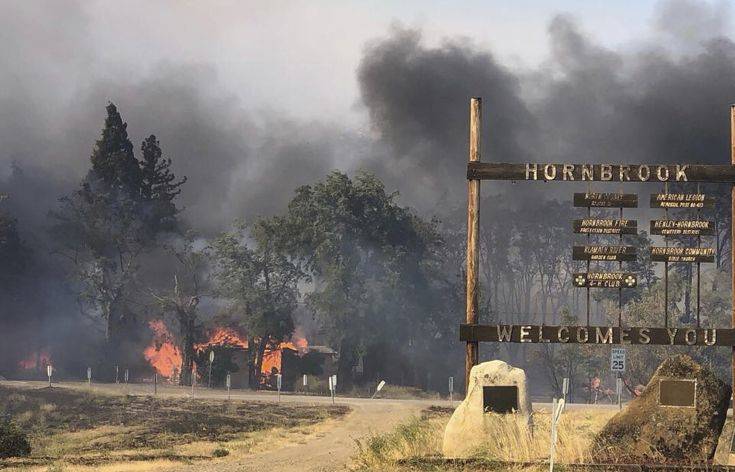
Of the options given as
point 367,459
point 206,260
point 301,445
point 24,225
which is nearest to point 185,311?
point 206,260

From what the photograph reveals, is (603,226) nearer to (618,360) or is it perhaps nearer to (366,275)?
(618,360)

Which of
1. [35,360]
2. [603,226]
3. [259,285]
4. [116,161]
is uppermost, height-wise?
[116,161]

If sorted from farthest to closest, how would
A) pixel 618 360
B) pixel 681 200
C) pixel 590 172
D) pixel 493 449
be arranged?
1. pixel 618 360
2. pixel 681 200
3. pixel 590 172
4. pixel 493 449

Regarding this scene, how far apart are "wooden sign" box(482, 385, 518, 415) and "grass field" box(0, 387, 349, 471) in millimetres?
10442

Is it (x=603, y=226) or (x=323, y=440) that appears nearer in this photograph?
(x=603, y=226)

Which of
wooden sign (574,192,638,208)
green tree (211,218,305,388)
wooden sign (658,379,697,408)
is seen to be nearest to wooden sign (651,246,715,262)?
wooden sign (574,192,638,208)

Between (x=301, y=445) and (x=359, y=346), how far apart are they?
41.6 m

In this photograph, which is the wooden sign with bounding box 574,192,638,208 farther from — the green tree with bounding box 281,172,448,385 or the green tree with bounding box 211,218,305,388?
the green tree with bounding box 211,218,305,388

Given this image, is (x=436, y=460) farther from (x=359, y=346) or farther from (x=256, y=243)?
(x=256, y=243)

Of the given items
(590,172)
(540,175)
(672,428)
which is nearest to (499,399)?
(672,428)

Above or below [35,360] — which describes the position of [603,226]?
above

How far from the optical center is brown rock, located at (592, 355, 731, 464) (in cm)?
1770

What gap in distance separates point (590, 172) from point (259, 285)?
5526cm

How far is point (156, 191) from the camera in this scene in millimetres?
91938
